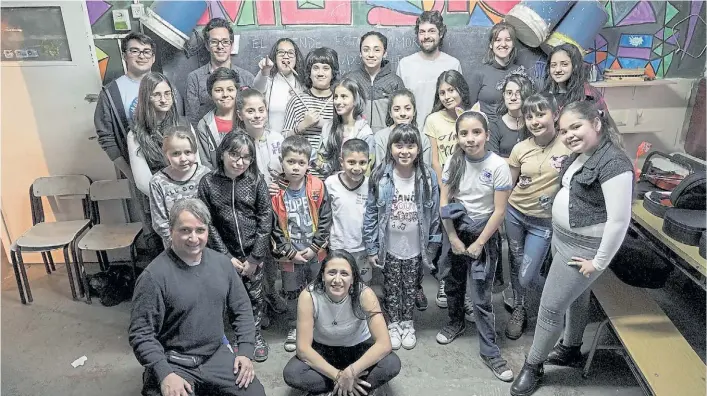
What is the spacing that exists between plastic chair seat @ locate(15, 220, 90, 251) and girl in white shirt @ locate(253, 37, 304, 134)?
5.60 feet

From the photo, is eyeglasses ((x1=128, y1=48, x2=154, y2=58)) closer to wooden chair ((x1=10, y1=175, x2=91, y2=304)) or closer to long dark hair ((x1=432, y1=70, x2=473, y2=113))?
wooden chair ((x1=10, y1=175, x2=91, y2=304))

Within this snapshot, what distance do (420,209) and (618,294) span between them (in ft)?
4.10

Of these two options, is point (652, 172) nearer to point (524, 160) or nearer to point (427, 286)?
point (524, 160)

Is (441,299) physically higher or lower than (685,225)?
lower

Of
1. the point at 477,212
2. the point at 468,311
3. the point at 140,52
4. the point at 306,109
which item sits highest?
the point at 140,52

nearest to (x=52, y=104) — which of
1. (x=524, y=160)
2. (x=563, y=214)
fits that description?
(x=524, y=160)

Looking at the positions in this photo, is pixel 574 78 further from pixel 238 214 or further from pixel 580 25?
pixel 238 214

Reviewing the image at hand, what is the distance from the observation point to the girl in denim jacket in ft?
9.02

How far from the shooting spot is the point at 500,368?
9.24ft

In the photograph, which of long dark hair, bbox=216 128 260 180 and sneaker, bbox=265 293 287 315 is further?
sneaker, bbox=265 293 287 315

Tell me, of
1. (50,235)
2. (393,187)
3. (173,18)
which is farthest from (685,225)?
(50,235)

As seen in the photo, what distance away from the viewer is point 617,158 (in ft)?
7.07

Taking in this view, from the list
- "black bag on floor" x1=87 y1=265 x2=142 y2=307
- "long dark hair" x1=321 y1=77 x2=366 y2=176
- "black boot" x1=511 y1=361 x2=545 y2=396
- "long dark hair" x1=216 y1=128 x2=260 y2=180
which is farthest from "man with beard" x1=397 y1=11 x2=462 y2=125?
"black bag on floor" x1=87 y1=265 x2=142 y2=307

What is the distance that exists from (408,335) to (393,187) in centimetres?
93
